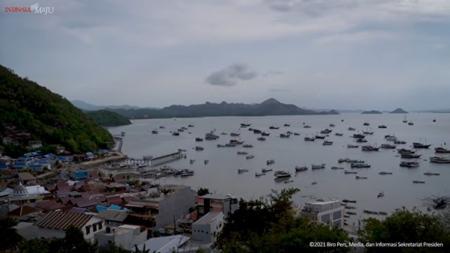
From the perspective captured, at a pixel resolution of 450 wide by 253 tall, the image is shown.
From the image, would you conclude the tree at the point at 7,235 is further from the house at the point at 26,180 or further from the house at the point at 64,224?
the house at the point at 26,180

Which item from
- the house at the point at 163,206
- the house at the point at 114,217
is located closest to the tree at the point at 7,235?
the house at the point at 114,217

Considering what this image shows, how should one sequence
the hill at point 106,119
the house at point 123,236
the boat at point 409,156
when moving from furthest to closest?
1. the hill at point 106,119
2. the boat at point 409,156
3. the house at point 123,236

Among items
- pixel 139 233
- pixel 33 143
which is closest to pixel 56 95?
pixel 33 143

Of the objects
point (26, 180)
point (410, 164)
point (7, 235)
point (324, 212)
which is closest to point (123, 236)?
point (7, 235)

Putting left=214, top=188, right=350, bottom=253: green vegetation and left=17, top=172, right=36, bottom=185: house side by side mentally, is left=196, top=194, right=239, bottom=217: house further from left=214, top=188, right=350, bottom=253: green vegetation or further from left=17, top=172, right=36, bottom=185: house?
left=17, top=172, right=36, bottom=185: house

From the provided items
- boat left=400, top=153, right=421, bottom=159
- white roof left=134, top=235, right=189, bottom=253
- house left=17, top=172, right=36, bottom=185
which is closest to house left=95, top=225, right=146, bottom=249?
white roof left=134, top=235, right=189, bottom=253

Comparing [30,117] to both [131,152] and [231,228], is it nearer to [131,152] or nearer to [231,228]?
[131,152]
